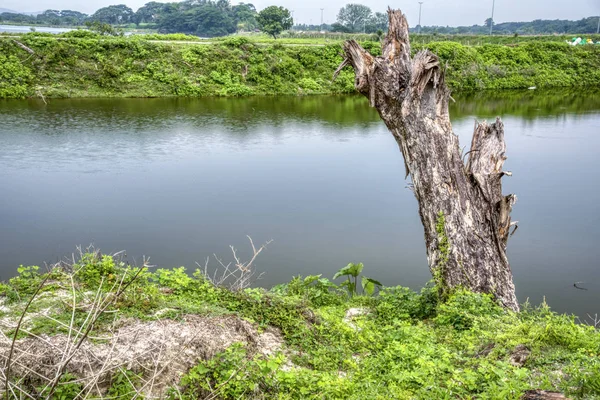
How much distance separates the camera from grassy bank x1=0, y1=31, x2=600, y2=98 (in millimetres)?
23797

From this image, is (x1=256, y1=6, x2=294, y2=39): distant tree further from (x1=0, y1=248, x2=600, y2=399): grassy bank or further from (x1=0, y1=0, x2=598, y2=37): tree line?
(x1=0, y1=248, x2=600, y2=399): grassy bank

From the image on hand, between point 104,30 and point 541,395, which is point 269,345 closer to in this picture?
point 541,395

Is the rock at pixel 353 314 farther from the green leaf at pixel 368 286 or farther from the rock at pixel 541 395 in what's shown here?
the rock at pixel 541 395

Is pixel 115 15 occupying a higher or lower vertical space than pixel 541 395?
higher

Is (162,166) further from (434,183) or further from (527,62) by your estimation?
(527,62)

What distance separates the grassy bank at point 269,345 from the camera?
3.81 meters

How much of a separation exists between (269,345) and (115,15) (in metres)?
107

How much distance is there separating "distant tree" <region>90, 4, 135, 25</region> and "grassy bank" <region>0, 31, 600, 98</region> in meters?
79.2

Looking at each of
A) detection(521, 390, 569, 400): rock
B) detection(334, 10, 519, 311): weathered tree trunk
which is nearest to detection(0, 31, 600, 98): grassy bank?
detection(334, 10, 519, 311): weathered tree trunk

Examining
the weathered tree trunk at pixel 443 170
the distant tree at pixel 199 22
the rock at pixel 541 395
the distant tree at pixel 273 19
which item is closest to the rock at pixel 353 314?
the weathered tree trunk at pixel 443 170

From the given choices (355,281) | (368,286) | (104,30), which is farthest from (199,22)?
(368,286)

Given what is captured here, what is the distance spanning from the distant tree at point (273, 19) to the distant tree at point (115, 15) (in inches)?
2127

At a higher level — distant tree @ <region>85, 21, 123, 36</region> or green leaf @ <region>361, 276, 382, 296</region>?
distant tree @ <region>85, 21, 123, 36</region>

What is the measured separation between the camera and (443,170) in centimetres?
649
